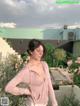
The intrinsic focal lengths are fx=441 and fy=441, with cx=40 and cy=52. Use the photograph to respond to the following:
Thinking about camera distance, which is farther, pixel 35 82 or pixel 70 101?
pixel 70 101

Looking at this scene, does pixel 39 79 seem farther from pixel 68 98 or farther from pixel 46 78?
pixel 68 98

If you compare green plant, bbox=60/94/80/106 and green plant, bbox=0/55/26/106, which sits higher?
green plant, bbox=0/55/26/106

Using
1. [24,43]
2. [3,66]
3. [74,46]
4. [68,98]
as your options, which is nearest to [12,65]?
[3,66]

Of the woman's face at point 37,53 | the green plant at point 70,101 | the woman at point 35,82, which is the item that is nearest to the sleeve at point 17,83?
the woman at point 35,82

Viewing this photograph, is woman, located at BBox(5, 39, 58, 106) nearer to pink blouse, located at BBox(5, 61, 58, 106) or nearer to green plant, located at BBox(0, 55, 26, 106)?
pink blouse, located at BBox(5, 61, 58, 106)

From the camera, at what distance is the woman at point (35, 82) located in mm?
4168

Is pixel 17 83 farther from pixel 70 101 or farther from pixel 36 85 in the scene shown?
pixel 70 101

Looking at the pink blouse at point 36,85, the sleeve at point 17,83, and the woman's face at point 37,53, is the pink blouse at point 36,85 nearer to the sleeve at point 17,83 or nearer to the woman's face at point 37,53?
the sleeve at point 17,83

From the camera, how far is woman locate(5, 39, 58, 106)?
13.7 feet

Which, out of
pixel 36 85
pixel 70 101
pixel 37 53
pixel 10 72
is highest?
pixel 37 53

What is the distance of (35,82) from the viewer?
166 inches

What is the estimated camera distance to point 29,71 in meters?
4.23

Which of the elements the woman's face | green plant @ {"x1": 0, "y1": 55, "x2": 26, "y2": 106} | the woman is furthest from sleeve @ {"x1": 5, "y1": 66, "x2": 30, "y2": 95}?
green plant @ {"x1": 0, "y1": 55, "x2": 26, "y2": 106}

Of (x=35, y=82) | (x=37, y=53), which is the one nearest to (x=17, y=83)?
(x=35, y=82)
